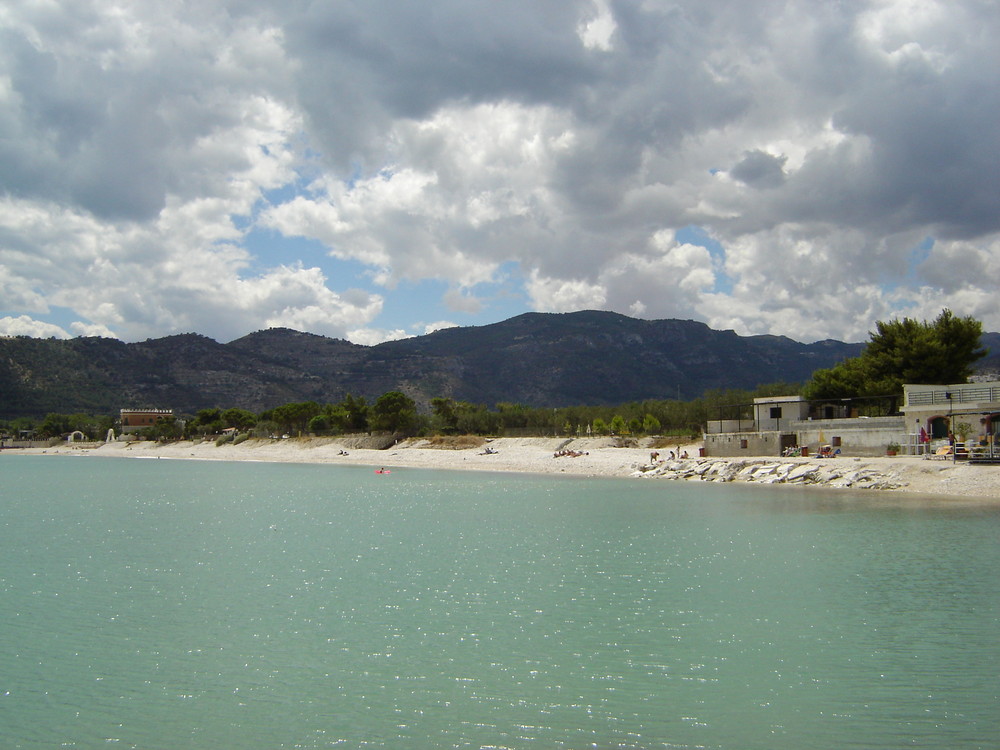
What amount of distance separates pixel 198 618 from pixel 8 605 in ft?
15.0

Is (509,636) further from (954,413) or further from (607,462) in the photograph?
(607,462)

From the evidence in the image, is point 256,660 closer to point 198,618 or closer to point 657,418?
point 198,618

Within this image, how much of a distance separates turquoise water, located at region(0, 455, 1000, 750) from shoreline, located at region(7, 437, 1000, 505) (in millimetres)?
10111

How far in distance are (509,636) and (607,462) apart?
50.4 meters

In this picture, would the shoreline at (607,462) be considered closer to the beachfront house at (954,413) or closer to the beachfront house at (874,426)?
the beachfront house at (874,426)

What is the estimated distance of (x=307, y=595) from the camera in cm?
1700

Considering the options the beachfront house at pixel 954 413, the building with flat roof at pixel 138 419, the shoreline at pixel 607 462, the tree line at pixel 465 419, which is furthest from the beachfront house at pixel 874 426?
the building with flat roof at pixel 138 419

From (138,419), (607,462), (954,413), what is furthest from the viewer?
(138,419)

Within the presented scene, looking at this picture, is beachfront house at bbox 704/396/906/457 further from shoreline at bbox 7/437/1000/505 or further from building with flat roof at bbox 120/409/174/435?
building with flat roof at bbox 120/409/174/435

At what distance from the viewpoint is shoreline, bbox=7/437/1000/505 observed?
3803 cm

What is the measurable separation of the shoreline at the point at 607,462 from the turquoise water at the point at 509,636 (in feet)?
33.2

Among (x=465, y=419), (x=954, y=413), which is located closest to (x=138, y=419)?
(x=465, y=419)

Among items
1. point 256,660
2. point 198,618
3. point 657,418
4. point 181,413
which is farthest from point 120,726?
point 181,413

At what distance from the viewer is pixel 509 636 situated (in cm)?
1354
